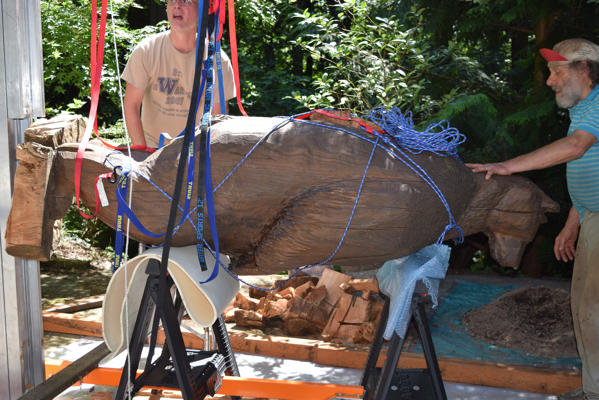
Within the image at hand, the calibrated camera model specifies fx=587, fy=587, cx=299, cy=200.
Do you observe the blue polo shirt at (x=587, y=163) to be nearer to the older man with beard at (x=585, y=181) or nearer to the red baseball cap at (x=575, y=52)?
the older man with beard at (x=585, y=181)

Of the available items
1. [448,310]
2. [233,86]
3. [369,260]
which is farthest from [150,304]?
[448,310]

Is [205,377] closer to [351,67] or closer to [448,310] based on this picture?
[448,310]

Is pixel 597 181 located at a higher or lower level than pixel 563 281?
higher

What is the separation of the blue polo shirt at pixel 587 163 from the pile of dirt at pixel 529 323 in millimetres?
1165

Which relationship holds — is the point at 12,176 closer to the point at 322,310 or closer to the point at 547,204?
the point at 322,310

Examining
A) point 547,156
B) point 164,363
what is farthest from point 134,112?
point 547,156

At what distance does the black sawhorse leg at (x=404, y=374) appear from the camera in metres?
2.45

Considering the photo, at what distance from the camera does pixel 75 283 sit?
5273 millimetres

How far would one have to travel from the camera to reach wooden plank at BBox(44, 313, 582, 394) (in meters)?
3.35

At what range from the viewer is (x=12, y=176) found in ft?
8.96

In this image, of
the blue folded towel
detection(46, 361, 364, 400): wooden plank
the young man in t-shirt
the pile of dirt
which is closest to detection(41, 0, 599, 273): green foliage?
the pile of dirt

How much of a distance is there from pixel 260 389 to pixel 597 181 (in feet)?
6.52

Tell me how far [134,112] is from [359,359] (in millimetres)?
2008

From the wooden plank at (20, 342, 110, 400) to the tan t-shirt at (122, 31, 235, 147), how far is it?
1.27 meters
